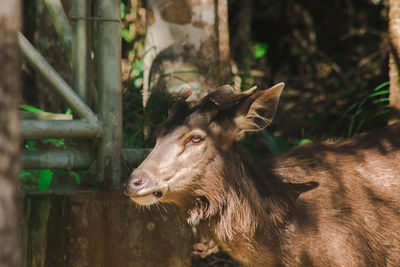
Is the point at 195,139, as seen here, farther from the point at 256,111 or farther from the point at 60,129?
the point at 60,129

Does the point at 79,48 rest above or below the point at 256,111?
above

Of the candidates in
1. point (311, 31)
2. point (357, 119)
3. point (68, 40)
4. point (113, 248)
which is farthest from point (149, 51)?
point (311, 31)

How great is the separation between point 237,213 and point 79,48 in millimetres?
1775

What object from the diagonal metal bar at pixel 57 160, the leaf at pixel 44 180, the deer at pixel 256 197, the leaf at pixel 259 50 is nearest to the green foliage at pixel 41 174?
the leaf at pixel 44 180

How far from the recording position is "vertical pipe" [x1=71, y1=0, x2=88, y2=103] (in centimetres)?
429

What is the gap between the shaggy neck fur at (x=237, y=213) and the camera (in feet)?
12.9

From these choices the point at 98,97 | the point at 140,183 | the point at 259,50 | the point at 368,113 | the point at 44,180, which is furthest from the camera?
the point at 259,50

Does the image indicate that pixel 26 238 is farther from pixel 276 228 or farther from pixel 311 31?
pixel 311 31

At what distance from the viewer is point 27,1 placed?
910 cm

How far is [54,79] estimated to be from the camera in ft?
13.2

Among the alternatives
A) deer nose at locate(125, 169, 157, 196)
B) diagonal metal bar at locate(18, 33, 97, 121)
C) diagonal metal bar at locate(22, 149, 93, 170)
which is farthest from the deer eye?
diagonal metal bar at locate(22, 149, 93, 170)

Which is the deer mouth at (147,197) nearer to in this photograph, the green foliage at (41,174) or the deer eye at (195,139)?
the deer eye at (195,139)

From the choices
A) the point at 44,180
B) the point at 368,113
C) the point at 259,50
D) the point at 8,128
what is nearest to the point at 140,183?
the point at 44,180

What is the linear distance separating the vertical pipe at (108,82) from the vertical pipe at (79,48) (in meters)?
0.10
